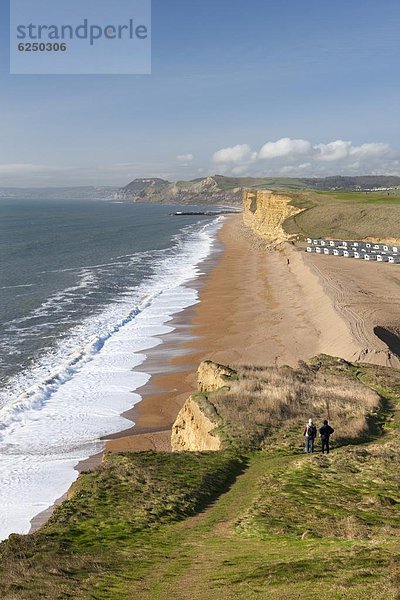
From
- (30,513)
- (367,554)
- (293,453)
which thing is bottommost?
(30,513)

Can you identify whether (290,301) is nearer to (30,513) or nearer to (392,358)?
(392,358)

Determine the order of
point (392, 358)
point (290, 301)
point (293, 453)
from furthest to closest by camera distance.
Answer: point (290, 301), point (392, 358), point (293, 453)

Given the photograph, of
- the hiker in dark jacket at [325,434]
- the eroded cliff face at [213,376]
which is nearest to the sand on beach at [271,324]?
the eroded cliff face at [213,376]

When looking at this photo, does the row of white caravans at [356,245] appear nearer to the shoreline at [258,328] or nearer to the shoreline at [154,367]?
the shoreline at [258,328]

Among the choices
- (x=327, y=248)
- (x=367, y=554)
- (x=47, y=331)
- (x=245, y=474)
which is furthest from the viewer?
(x=327, y=248)

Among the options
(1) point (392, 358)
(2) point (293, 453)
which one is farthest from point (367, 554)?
(1) point (392, 358)

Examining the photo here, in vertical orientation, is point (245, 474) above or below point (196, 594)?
below

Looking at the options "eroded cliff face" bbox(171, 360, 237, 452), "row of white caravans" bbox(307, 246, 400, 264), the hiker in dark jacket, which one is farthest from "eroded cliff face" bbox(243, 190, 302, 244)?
the hiker in dark jacket

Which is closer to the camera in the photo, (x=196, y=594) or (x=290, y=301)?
(x=196, y=594)
